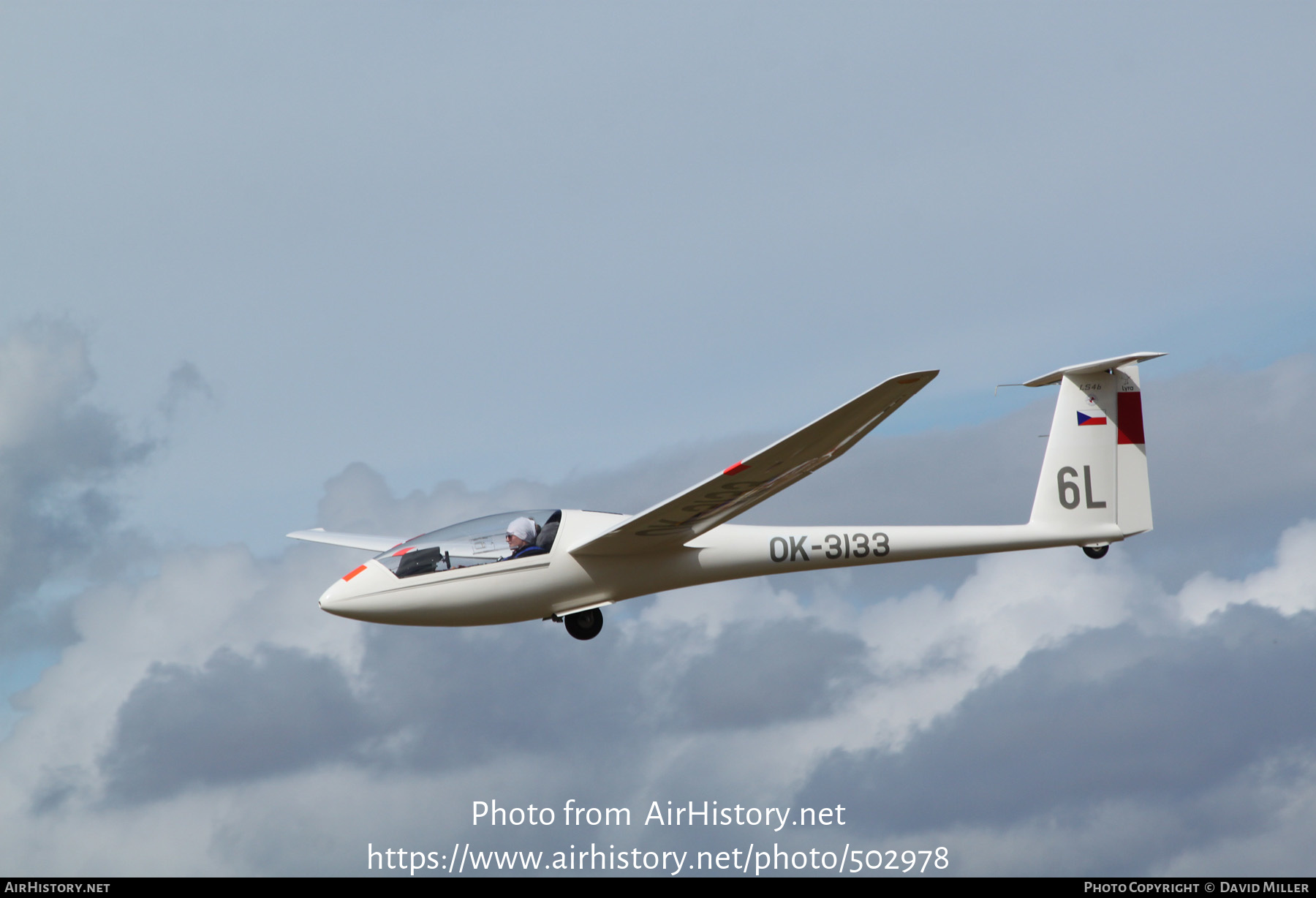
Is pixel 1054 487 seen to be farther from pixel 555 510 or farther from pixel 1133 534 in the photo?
pixel 555 510

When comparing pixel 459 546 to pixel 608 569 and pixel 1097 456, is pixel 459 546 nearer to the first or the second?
pixel 608 569

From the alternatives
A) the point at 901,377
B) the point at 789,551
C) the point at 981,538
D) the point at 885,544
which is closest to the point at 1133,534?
the point at 981,538

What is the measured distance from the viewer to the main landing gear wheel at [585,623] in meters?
18.8

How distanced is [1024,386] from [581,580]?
925 centimetres

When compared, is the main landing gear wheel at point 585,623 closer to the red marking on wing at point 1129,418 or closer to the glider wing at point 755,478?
the glider wing at point 755,478

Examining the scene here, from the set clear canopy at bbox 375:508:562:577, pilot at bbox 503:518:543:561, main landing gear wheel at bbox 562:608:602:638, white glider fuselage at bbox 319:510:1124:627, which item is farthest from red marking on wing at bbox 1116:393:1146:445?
pilot at bbox 503:518:543:561

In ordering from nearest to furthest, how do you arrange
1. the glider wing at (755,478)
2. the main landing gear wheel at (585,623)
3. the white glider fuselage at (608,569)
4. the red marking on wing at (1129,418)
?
the glider wing at (755,478) < the white glider fuselage at (608,569) < the main landing gear wheel at (585,623) < the red marking on wing at (1129,418)

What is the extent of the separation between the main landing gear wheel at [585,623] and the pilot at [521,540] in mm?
1412

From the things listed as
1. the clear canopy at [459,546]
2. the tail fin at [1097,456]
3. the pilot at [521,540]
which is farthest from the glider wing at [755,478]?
the tail fin at [1097,456]

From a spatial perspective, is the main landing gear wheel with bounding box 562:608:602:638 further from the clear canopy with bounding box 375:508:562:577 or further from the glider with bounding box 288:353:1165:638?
the clear canopy with bounding box 375:508:562:577

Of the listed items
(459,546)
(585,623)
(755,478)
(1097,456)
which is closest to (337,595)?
(459,546)

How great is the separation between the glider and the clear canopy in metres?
0.02

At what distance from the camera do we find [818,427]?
1504 centimetres

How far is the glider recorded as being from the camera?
674 inches
